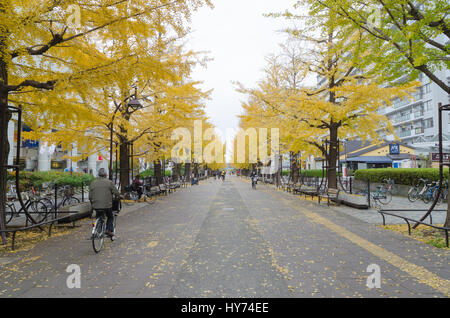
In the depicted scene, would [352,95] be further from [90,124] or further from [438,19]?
[90,124]

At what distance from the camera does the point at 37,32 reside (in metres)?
7.09

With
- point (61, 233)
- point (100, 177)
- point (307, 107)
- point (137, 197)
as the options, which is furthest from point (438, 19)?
point (137, 197)

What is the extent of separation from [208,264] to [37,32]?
654 cm

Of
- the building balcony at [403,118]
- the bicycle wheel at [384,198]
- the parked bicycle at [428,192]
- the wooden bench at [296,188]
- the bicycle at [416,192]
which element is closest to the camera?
the bicycle wheel at [384,198]

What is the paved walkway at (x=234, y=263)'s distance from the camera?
421cm

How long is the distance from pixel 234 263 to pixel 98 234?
301cm

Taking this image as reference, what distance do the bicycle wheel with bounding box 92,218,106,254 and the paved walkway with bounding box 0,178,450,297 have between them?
19 centimetres

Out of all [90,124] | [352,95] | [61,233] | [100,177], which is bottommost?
[61,233]

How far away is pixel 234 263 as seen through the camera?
212 inches

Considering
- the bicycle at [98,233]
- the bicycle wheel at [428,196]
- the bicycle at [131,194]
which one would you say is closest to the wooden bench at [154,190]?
the bicycle at [131,194]

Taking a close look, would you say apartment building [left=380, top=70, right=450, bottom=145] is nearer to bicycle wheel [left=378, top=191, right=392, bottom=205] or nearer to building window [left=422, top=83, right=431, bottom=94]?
building window [left=422, top=83, right=431, bottom=94]

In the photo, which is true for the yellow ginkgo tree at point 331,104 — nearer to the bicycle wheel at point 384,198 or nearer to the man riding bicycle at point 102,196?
the bicycle wheel at point 384,198

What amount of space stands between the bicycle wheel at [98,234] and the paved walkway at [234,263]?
0.19m

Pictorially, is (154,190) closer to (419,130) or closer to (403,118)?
(419,130)
